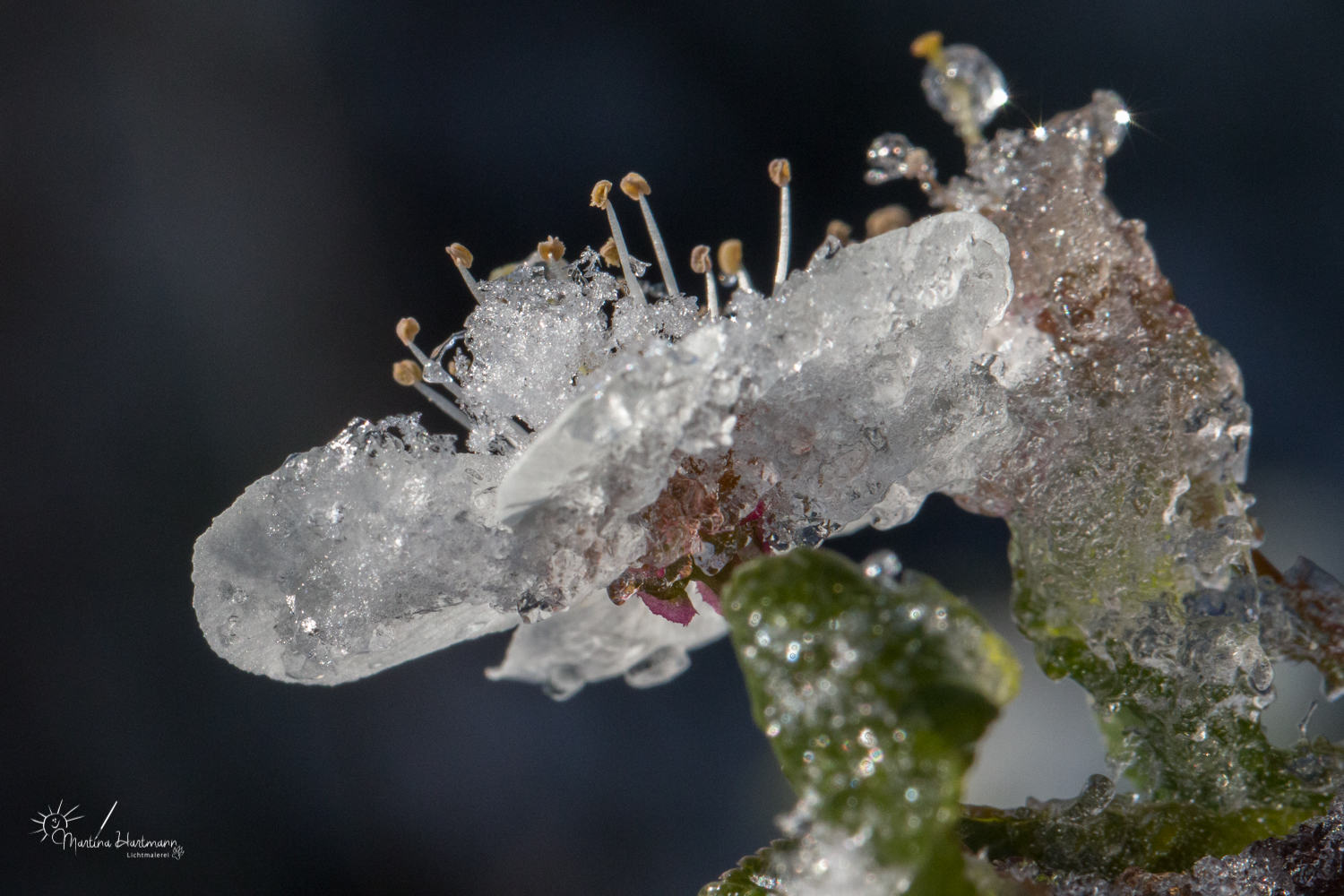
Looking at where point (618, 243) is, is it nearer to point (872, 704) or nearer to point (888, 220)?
point (888, 220)

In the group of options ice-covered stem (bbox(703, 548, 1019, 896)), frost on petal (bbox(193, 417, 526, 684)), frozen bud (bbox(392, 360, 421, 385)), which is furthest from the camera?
frozen bud (bbox(392, 360, 421, 385))

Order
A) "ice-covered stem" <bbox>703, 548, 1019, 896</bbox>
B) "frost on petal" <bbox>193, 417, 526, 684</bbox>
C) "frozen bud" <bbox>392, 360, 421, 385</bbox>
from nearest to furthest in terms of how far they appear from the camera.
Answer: "ice-covered stem" <bbox>703, 548, 1019, 896</bbox>, "frost on petal" <bbox>193, 417, 526, 684</bbox>, "frozen bud" <bbox>392, 360, 421, 385</bbox>

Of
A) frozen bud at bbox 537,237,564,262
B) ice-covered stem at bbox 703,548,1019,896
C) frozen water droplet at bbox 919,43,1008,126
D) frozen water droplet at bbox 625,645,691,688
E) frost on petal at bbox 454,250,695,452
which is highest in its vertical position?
frozen water droplet at bbox 919,43,1008,126

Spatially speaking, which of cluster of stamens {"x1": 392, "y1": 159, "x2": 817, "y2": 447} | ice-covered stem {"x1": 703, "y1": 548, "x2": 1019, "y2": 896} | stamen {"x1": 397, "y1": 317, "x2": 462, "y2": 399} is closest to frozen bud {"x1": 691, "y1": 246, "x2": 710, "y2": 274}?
cluster of stamens {"x1": 392, "y1": 159, "x2": 817, "y2": 447}

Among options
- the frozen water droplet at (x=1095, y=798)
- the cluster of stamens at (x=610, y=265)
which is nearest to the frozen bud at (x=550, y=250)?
the cluster of stamens at (x=610, y=265)

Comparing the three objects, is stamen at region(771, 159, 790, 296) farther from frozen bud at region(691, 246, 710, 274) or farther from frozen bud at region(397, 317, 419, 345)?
frozen bud at region(397, 317, 419, 345)

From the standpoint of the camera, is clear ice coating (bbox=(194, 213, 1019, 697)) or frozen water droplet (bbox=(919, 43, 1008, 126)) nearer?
clear ice coating (bbox=(194, 213, 1019, 697))
